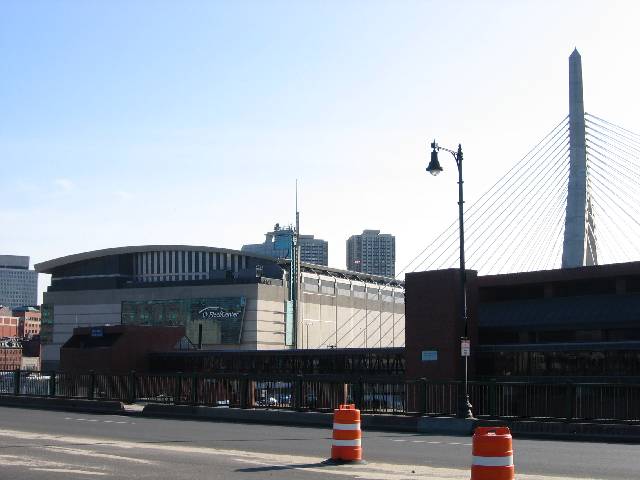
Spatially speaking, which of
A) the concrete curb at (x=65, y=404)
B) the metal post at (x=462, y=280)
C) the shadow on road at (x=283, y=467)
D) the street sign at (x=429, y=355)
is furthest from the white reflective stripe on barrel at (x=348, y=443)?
the street sign at (x=429, y=355)

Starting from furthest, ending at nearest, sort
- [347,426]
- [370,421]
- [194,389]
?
[194,389] → [370,421] → [347,426]

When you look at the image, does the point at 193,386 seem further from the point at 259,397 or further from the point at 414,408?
the point at 414,408

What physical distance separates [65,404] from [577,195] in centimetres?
2574

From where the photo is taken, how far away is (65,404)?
35719mm

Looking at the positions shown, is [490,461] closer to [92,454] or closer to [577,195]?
[92,454]

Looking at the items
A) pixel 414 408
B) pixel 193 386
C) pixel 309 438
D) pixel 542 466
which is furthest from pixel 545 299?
pixel 542 466

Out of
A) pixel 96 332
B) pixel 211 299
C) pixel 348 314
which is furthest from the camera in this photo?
pixel 348 314

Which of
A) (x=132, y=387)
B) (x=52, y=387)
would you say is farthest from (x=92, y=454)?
(x=52, y=387)

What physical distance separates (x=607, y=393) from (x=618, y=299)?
13.2m

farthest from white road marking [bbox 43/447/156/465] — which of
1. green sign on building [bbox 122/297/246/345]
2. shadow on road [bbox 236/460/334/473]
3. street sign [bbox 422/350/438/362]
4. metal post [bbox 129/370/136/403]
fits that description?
green sign on building [bbox 122/297/246/345]

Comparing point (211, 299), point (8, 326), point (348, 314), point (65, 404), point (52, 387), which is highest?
point (8, 326)

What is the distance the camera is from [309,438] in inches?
885

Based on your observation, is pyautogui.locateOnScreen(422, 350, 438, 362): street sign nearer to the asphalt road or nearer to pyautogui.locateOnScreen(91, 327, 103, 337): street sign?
the asphalt road

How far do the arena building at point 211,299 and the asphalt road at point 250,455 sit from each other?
225 ft
